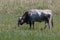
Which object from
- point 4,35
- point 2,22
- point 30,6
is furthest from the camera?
point 30,6

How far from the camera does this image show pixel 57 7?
81.9 ft

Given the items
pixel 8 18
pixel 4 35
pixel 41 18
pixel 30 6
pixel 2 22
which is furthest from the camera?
pixel 30 6

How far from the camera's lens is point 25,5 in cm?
2508

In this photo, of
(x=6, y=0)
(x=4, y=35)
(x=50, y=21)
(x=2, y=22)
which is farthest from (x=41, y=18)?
(x=6, y=0)

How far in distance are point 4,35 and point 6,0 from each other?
1429 cm

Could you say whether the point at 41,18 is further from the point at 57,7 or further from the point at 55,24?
the point at 57,7

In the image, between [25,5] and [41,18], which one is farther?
[25,5]

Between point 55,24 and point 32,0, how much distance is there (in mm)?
8983

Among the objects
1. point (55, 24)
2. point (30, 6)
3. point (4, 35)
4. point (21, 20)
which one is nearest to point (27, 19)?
point (21, 20)

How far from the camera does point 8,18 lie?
19.9 metres

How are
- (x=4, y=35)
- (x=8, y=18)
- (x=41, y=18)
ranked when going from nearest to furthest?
(x=4, y=35) < (x=41, y=18) < (x=8, y=18)

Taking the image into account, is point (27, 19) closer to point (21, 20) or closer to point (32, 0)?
point (21, 20)

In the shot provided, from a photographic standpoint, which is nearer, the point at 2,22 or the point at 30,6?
the point at 2,22

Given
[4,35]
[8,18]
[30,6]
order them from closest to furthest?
[4,35] < [8,18] < [30,6]
